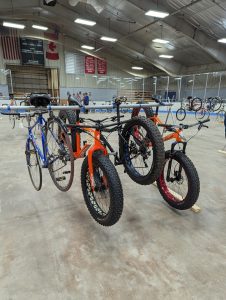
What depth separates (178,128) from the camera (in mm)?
2025

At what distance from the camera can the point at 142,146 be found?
69.1 inches

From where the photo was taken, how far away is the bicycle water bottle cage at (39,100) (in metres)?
2.06

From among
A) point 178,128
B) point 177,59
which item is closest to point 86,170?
point 178,128

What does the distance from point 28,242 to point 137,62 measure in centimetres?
1998

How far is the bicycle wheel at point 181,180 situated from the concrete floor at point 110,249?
0.37 ft

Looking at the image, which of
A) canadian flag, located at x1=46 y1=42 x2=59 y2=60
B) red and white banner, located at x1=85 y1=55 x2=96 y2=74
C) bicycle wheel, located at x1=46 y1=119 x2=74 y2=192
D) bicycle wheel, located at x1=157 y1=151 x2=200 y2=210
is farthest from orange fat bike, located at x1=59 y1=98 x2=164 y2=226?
red and white banner, located at x1=85 y1=55 x2=96 y2=74

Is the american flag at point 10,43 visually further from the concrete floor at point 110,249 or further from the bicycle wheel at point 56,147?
the bicycle wheel at point 56,147

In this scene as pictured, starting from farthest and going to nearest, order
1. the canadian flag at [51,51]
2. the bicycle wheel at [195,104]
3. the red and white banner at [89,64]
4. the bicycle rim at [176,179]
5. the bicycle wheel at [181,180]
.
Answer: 1. the red and white banner at [89,64]
2. the canadian flag at [51,51]
3. the bicycle wheel at [195,104]
4. the bicycle rim at [176,179]
5. the bicycle wheel at [181,180]

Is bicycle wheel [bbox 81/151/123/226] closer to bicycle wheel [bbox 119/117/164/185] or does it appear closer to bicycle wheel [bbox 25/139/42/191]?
bicycle wheel [bbox 119/117/164/185]

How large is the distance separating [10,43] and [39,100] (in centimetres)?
1631

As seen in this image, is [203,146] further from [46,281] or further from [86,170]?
[46,281]

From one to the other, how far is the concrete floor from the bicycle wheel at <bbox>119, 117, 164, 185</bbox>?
481 mm

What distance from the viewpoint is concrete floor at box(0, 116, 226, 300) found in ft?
4.10

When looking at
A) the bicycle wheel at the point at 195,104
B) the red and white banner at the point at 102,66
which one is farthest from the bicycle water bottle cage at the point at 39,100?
the red and white banner at the point at 102,66
